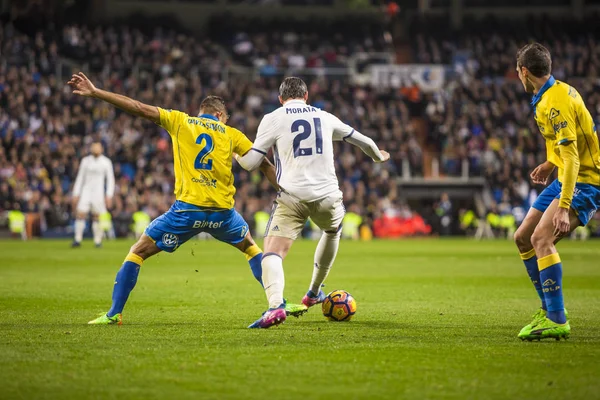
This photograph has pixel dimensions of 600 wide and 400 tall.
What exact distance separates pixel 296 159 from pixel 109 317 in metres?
2.43

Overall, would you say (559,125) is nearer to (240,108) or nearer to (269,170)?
(269,170)

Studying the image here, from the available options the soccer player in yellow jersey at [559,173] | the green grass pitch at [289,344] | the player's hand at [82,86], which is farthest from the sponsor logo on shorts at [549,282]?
the player's hand at [82,86]

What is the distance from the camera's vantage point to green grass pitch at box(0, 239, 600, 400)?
5930mm

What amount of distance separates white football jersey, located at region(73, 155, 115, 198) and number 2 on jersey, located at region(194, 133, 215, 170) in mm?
15025

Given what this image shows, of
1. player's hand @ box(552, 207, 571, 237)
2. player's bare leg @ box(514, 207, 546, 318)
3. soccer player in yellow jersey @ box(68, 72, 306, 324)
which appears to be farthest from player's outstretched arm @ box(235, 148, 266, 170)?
player's hand @ box(552, 207, 571, 237)

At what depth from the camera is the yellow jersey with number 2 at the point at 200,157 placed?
9445mm

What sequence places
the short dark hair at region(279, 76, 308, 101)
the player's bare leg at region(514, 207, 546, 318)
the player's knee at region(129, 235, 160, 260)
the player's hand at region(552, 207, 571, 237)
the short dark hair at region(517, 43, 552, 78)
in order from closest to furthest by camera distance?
the player's hand at region(552, 207, 571, 237) < the short dark hair at region(517, 43, 552, 78) < the player's bare leg at region(514, 207, 546, 318) < the short dark hair at region(279, 76, 308, 101) < the player's knee at region(129, 235, 160, 260)

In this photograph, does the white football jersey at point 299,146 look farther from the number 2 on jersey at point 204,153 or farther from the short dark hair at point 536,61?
the short dark hair at point 536,61

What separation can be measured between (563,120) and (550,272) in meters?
1.34

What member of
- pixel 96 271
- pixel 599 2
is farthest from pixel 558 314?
pixel 599 2

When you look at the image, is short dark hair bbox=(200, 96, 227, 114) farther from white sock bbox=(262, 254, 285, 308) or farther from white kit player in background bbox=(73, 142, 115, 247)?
white kit player in background bbox=(73, 142, 115, 247)

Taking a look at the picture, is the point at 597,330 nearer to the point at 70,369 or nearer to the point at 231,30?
the point at 70,369

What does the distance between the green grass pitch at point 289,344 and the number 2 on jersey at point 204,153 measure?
63.0 inches

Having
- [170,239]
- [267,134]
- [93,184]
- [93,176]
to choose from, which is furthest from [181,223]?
[93,184]
